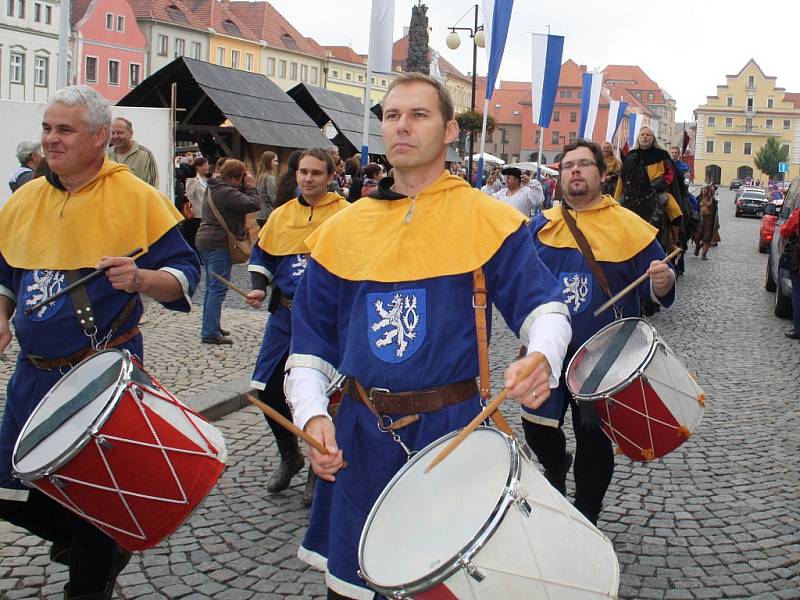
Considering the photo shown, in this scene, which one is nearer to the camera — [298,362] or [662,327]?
[298,362]

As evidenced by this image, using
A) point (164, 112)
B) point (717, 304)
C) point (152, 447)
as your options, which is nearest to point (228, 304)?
point (164, 112)

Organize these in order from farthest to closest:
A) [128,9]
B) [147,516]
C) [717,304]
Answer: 1. [128,9]
2. [717,304]
3. [147,516]

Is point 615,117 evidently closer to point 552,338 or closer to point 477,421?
point 552,338

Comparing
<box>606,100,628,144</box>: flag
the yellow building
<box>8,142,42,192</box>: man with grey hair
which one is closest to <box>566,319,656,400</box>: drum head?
<box>8,142,42,192</box>: man with grey hair

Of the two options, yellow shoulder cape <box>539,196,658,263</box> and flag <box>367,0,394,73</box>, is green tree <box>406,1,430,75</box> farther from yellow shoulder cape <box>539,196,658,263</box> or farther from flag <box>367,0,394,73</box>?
yellow shoulder cape <box>539,196,658,263</box>

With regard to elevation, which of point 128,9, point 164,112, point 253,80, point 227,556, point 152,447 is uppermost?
point 128,9

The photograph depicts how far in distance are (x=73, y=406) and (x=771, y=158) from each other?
12632cm

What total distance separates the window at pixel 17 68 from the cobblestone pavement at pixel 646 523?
50.1 meters

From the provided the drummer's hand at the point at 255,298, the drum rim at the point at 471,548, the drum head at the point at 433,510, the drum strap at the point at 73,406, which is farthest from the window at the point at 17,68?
the drum rim at the point at 471,548

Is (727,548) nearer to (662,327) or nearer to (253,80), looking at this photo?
(662,327)

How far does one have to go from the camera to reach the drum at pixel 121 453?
9.25ft

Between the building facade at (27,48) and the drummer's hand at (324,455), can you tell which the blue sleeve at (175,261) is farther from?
the building facade at (27,48)

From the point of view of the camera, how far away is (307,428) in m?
2.55

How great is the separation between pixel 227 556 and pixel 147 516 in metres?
1.38
